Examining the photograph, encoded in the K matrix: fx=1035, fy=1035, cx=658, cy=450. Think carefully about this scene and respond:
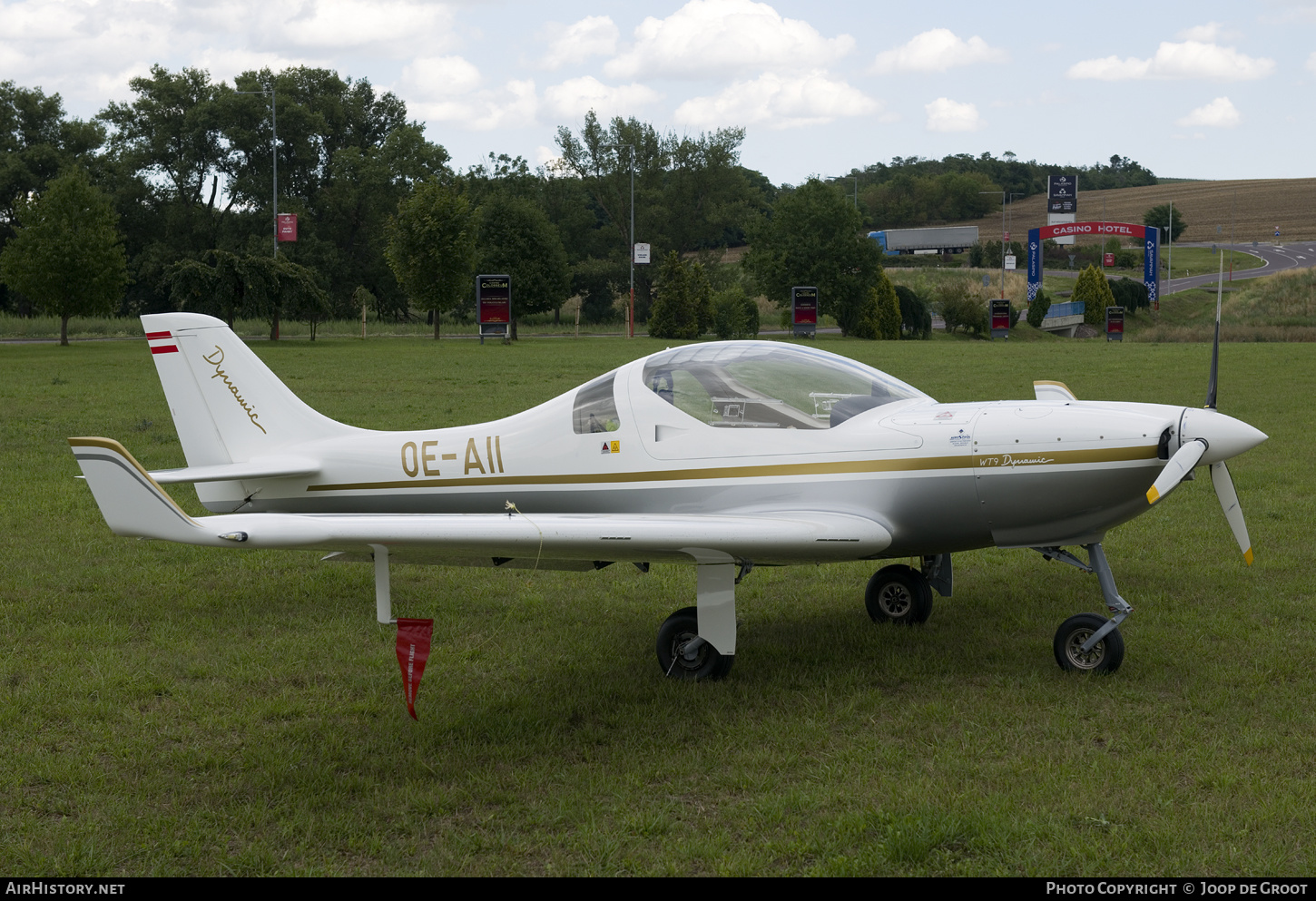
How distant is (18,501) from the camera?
11.2m

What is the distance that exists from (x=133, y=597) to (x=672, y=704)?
467 cm

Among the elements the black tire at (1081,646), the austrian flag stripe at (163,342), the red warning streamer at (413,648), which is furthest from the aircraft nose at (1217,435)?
the austrian flag stripe at (163,342)

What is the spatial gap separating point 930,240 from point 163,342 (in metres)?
117

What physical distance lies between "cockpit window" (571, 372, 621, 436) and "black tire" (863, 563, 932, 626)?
239 cm

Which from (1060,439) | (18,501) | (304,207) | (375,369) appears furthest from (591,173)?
(1060,439)

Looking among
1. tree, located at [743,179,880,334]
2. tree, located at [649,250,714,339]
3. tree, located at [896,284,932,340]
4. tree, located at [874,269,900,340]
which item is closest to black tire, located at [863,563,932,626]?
tree, located at [649,250,714,339]

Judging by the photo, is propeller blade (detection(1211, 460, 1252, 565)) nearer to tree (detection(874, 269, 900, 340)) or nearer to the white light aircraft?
the white light aircraft

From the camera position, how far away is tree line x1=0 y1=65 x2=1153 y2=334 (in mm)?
43406

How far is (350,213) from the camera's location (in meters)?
70.8

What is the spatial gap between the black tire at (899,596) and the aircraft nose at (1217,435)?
2.23m

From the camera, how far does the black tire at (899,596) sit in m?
7.48

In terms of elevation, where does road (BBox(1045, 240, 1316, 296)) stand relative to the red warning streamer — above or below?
above

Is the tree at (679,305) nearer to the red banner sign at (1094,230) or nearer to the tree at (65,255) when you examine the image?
the tree at (65,255)

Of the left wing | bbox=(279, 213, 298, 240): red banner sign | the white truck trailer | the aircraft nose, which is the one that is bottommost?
the left wing
